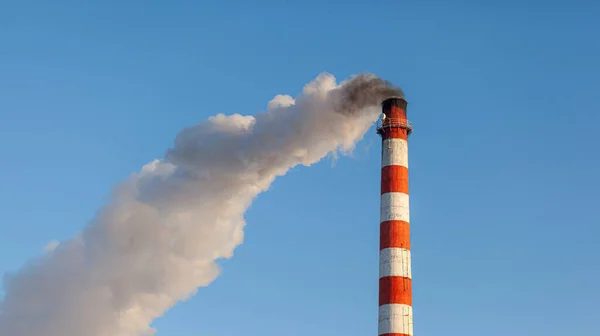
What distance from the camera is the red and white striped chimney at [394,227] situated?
49344mm

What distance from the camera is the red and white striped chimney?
49344mm

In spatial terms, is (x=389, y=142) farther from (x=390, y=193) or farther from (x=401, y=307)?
(x=401, y=307)

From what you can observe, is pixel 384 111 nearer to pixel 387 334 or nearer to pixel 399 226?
pixel 399 226

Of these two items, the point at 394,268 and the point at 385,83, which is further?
the point at 385,83

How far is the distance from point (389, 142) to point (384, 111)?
7.50 feet

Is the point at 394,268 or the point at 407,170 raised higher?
the point at 407,170

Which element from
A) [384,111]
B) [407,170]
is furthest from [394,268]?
[384,111]

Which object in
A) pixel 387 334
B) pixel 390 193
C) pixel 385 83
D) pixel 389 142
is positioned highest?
pixel 385 83

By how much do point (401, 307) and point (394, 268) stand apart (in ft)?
7.80

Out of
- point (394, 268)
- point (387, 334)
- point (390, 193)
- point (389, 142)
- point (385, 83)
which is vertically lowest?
point (387, 334)

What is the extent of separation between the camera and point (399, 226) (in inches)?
2004

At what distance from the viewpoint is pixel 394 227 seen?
167 ft

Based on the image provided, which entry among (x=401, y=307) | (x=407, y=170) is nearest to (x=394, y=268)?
(x=401, y=307)

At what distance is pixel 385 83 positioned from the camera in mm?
54750
